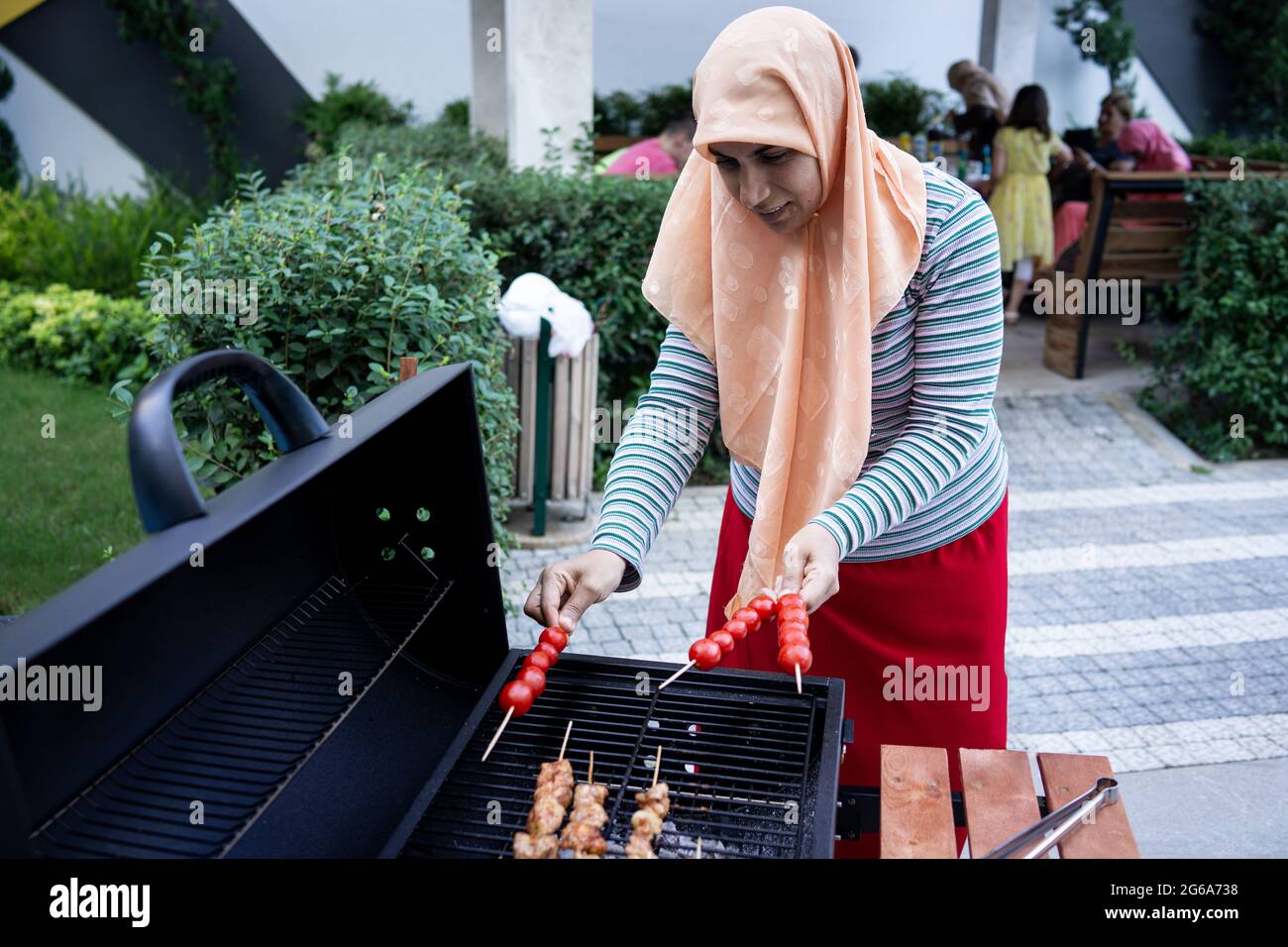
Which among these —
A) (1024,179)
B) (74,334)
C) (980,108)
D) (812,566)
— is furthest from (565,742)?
(980,108)

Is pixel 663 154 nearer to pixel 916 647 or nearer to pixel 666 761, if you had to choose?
pixel 916 647

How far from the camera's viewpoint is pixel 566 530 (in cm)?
612

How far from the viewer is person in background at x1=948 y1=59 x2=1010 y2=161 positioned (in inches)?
414

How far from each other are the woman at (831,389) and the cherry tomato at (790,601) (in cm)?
5

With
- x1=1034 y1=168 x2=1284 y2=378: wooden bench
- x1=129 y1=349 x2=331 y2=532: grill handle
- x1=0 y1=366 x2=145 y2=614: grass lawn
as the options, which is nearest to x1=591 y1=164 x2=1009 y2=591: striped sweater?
x1=129 y1=349 x2=331 y2=532: grill handle

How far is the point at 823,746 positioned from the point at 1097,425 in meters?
6.79

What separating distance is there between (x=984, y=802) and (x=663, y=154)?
23.5 ft

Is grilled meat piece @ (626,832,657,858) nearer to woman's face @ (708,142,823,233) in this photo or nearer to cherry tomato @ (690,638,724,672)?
cherry tomato @ (690,638,724,672)

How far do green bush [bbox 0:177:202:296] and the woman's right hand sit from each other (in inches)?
322
